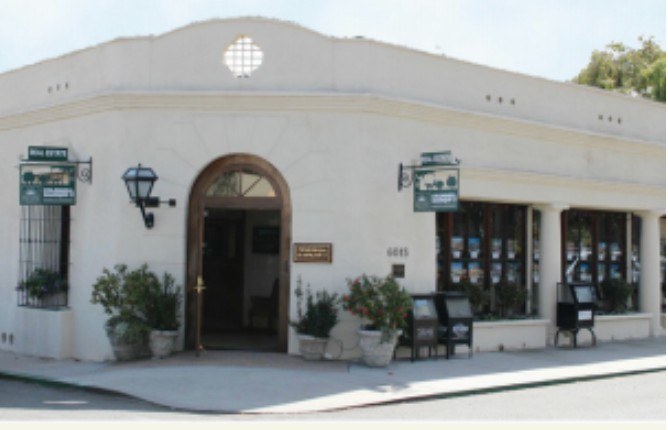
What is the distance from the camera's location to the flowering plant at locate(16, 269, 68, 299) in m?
13.7

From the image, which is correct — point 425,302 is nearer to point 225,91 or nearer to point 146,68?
point 225,91

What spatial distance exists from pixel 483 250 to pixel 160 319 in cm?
638

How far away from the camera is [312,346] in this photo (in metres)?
12.3

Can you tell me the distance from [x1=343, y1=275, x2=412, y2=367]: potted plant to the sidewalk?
0.95ft

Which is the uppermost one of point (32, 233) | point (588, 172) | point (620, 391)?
point (588, 172)

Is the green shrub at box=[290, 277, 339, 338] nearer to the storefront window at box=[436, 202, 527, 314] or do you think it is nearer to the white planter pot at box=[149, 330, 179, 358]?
the white planter pot at box=[149, 330, 179, 358]

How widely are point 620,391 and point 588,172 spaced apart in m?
6.34

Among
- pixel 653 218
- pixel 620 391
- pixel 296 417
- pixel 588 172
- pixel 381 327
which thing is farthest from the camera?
pixel 653 218

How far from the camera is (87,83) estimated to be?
13.9m

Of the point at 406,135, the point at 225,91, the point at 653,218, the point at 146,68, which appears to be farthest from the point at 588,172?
the point at 146,68

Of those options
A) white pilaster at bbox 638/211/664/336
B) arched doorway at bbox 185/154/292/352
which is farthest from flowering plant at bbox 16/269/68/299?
white pilaster at bbox 638/211/664/336

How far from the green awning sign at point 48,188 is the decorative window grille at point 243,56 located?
330 cm

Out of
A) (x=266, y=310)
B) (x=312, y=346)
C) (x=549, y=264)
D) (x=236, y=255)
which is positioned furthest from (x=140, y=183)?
(x=549, y=264)

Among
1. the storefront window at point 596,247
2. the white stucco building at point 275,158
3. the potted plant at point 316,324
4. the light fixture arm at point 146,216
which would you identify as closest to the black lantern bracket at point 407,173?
the white stucco building at point 275,158
